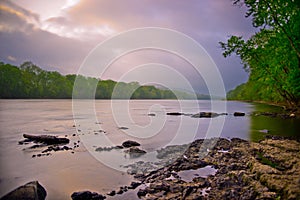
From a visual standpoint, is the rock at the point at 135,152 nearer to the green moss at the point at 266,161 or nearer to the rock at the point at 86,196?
the rock at the point at 86,196

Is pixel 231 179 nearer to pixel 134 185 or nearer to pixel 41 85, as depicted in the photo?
pixel 134 185

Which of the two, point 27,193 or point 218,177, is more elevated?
point 218,177

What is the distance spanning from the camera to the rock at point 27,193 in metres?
6.86

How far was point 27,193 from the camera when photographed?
7.09 m

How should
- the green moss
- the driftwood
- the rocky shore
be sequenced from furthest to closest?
the driftwood → the green moss → the rocky shore

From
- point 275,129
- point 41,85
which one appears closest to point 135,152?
point 275,129

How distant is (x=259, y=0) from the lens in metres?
19.6

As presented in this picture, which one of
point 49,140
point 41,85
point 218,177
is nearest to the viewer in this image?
point 218,177

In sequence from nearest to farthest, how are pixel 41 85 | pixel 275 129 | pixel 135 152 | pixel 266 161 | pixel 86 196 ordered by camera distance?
pixel 86 196, pixel 266 161, pixel 135 152, pixel 275 129, pixel 41 85

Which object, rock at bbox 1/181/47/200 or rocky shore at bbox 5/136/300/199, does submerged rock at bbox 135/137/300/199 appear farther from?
rock at bbox 1/181/47/200

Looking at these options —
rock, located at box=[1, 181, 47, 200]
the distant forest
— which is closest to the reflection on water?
rock, located at box=[1, 181, 47, 200]

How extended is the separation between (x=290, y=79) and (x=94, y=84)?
14385 centimetres

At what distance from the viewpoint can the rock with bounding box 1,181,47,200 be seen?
22.5 feet

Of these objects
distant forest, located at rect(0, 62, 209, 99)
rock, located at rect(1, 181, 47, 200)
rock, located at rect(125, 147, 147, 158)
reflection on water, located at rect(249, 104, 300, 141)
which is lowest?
rock, located at rect(125, 147, 147, 158)
